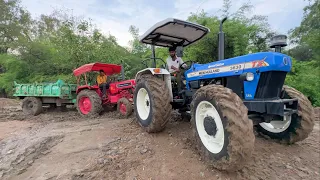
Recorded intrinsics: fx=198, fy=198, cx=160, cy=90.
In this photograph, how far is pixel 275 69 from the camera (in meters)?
2.67

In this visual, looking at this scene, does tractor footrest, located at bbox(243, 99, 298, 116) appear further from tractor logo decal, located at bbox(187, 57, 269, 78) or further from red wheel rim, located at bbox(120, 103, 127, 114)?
red wheel rim, located at bbox(120, 103, 127, 114)

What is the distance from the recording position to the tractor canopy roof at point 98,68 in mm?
6957

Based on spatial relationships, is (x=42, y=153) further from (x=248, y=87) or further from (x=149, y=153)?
(x=248, y=87)

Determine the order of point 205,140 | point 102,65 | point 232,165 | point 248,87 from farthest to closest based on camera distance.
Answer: point 102,65, point 248,87, point 205,140, point 232,165

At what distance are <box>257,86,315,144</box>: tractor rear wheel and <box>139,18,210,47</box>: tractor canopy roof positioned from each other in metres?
2.07

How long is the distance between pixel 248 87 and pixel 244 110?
2.57 feet

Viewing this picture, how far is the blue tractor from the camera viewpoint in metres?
2.25

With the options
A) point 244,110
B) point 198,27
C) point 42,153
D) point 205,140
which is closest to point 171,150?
point 205,140

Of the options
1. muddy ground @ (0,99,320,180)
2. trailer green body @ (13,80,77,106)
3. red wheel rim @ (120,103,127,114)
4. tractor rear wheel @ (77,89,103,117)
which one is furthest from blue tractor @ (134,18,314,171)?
trailer green body @ (13,80,77,106)

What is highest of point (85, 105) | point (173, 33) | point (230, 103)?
point (173, 33)

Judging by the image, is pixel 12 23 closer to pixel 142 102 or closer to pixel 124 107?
pixel 124 107

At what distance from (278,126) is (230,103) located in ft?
5.51

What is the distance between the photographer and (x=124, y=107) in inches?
241

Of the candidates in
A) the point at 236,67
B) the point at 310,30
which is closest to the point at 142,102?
the point at 236,67
